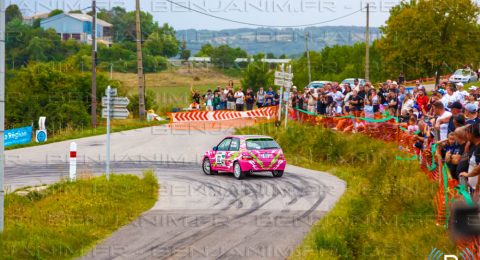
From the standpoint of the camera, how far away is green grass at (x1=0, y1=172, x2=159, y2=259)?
1482 centimetres

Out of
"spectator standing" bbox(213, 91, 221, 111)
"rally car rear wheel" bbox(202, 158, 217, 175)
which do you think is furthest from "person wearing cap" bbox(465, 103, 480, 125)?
"spectator standing" bbox(213, 91, 221, 111)

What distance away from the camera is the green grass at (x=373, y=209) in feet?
46.4

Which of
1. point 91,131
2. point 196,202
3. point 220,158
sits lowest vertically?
point 196,202

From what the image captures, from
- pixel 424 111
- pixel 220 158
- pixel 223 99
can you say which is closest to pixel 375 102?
pixel 424 111

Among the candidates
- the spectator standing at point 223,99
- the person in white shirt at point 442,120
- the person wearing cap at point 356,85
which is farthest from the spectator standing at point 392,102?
the spectator standing at point 223,99

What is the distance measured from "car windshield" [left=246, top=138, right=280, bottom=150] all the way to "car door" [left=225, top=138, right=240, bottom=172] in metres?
0.43

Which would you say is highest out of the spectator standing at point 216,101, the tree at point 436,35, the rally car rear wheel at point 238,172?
the tree at point 436,35

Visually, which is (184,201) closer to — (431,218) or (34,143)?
(431,218)

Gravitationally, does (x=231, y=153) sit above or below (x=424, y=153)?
below

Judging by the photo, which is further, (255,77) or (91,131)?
(255,77)

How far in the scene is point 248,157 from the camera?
2583cm

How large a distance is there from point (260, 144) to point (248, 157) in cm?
85

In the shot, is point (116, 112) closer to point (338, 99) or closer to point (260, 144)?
point (260, 144)

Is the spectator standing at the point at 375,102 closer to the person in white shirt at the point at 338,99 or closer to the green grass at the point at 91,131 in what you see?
the person in white shirt at the point at 338,99
